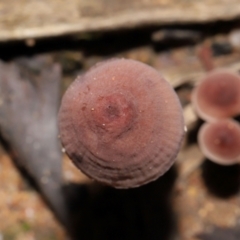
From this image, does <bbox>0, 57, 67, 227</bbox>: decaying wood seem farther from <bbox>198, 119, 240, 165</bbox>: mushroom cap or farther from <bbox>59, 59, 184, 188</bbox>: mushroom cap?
<bbox>198, 119, 240, 165</bbox>: mushroom cap

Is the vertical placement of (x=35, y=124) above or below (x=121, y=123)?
below

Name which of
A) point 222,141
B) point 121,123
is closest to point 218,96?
point 222,141

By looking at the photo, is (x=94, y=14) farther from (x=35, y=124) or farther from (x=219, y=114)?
(x=219, y=114)

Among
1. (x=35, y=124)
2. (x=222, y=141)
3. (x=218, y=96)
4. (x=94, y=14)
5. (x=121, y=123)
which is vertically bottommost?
(x=222, y=141)

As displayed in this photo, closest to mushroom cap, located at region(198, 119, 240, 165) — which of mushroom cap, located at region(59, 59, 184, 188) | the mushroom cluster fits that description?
the mushroom cluster

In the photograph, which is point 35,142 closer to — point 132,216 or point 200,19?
point 132,216

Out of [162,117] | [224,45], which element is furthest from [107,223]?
[224,45]
